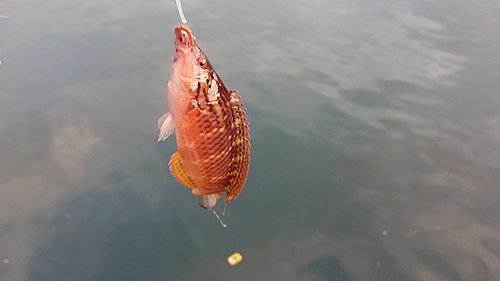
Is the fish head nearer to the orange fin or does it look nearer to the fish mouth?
the fish mouth

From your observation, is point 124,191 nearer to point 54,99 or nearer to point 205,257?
point 205,257

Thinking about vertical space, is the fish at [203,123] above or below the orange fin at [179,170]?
above

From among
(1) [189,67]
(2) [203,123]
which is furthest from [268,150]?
(1) [189,67]

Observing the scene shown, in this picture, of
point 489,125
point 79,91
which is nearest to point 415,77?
point 489,125

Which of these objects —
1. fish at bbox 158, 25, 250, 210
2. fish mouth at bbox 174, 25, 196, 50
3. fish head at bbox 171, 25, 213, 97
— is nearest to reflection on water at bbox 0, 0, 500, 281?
fish at bbox 158, 25, 250, 210

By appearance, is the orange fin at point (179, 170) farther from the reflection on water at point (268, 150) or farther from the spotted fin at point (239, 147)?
the reflection on water at point (268, 150)

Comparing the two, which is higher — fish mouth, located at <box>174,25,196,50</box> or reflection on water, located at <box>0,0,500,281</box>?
fish mouth, located at <box>174,25,196,50</box>

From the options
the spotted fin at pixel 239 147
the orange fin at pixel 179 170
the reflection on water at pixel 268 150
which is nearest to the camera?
the spotted fin at pixel 239 147

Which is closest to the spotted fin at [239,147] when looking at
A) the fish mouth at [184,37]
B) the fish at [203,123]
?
the fish at [203,123]

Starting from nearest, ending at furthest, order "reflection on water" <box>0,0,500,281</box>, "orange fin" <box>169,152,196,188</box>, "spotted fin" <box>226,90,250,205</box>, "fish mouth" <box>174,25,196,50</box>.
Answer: "fish mouth" <box>174,25,196,50</box> < "spotted fin" <box>226,90,250,205</box> < "orange fin" <box>169,152,196,188</box> < "reflection on water" <box>0,0,500,281</box>
